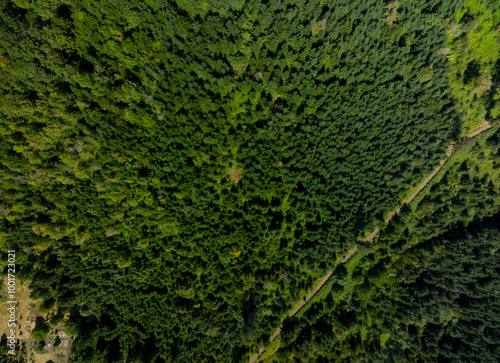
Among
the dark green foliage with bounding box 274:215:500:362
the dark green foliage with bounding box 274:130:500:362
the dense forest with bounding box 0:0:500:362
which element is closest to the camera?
the dense forest with bounding box 0:0:500:362

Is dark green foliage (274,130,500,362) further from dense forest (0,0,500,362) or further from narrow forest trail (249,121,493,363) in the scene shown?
narrow forest trail (249,121,493,363)

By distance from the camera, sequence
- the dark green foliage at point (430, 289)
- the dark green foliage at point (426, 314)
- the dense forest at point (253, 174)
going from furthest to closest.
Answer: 1. the dark green foliage at point (430, 289)
2. the dark green foliage at point (426, 314)
3. the dense forest at point (253, 174)

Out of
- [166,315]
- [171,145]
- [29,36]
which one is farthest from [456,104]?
[29,36]

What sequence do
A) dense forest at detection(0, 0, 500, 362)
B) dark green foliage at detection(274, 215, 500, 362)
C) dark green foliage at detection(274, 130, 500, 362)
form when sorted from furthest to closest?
dark green foliage at detection(274, 130, 500, 362) < dark green foliage at detection(274, 215, 500, 362) < dense forest at detection(0, 0, 500, 362)

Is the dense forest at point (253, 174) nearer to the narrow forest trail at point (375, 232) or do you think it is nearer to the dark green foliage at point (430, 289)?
the dark green foliage at point (430, 289)

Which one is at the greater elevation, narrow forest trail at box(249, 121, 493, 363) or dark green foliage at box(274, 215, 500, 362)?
narrow forest trail at box(249, 121, 493, 363)

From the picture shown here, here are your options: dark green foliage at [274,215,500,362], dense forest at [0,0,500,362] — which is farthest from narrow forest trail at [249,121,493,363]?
dark green foliage at [274,215,500,362]

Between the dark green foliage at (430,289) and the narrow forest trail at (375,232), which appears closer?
the narrow forest trail at (375,232)

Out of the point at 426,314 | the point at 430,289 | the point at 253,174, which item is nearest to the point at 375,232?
the point at 430,289

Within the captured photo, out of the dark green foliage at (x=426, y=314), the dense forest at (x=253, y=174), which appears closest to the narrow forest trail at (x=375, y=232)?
the dense forest at (x=253, y=174)

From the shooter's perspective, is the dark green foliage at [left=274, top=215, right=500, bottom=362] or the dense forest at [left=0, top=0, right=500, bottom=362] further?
the dark green foliage at [left=274, top=215, right=500, bottom=362]
